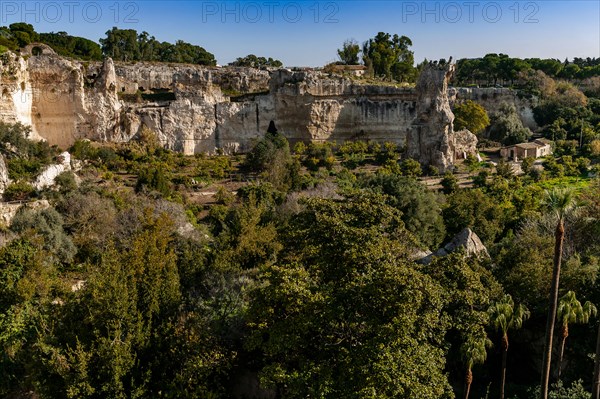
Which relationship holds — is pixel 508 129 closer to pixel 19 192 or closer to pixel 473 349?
pixel 19 192

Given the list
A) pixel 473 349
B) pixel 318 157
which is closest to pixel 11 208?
pixel 473 349

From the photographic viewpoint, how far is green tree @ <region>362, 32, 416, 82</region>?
54.8 m

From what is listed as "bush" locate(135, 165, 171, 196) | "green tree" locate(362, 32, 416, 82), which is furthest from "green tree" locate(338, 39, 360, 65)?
"bush" locate(135, 165, 171, 196)

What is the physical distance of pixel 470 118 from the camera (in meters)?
45.0

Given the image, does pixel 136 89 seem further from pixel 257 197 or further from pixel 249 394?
pixel 249 394

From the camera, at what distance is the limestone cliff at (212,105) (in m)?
35.2

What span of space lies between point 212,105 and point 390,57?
76.2 feet

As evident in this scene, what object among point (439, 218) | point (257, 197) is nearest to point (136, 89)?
point (257, 197)

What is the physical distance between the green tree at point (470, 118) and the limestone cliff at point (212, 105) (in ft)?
16.6

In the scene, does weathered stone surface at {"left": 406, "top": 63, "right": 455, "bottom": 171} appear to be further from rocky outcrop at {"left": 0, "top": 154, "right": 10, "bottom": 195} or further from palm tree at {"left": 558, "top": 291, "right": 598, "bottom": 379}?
rocky outcrop at {"left": 0, "top": 154, "right": 10, "bottom": 195}

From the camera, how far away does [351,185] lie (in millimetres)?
30359

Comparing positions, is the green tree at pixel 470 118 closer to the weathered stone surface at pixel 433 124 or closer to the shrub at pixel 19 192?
the weathered stone surface at pixel 433 124

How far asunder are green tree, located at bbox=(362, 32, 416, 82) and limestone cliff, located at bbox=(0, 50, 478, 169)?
41.6 ft

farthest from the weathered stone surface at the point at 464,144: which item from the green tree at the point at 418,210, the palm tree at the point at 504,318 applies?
the palm tree at the point at 504,318
